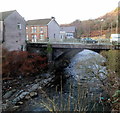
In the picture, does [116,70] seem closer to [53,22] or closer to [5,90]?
[5,90]

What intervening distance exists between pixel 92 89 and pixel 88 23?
47683 millimetres

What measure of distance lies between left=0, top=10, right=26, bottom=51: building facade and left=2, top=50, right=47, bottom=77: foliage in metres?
2.38

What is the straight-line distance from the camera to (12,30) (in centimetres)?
1800

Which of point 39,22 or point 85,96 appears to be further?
point 39,22

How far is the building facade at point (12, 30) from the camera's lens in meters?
16.6

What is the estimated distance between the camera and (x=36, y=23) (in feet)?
96.1

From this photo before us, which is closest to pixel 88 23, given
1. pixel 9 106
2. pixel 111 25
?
pixel 111 25

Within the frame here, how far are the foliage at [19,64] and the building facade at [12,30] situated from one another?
7.80 ft

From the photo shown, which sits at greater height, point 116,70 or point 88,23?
point 88,23

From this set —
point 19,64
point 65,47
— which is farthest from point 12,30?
point 65,47

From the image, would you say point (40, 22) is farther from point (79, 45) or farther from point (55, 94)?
point (55, 94)

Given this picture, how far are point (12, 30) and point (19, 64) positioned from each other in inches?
218

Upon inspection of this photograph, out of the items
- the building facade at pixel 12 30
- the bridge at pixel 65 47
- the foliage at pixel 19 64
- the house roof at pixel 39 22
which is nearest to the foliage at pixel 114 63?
the bridge at pixel 65 47

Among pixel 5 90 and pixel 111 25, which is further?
pixel 111 25
